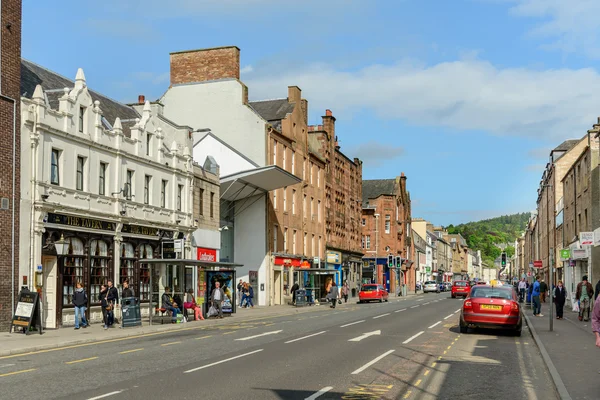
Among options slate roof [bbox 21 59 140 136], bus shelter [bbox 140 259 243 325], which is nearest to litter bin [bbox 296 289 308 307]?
bus shelter [bbox 140 259 243 325]

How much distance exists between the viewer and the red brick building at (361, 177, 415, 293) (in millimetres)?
95812

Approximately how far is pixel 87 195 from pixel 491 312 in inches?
670

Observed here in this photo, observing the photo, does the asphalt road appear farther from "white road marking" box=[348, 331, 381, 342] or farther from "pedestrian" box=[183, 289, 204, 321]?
"pedestrian" box=[183, 289, 204, 321]

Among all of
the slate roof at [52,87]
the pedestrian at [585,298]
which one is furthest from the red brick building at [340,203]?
the pedestrian at [585,298]

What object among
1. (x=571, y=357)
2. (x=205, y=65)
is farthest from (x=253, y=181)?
(x=571, y=357)

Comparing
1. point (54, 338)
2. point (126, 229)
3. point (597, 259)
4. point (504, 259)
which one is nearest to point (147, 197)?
point (126, 229)

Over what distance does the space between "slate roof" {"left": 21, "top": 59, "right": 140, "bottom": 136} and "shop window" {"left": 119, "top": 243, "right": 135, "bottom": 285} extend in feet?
20.7

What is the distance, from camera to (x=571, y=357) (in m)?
16.5

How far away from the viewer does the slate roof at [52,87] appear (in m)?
30.8

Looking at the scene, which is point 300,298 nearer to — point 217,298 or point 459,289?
point 217,298

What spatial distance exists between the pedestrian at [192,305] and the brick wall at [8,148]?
8.14 meters

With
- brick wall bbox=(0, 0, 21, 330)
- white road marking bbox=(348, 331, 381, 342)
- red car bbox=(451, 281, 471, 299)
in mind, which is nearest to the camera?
white road marking bbox=(348, 331, 381, 342)

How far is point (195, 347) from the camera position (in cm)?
1908

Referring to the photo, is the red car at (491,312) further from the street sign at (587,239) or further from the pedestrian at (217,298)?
the pedestrian at (217,298)
